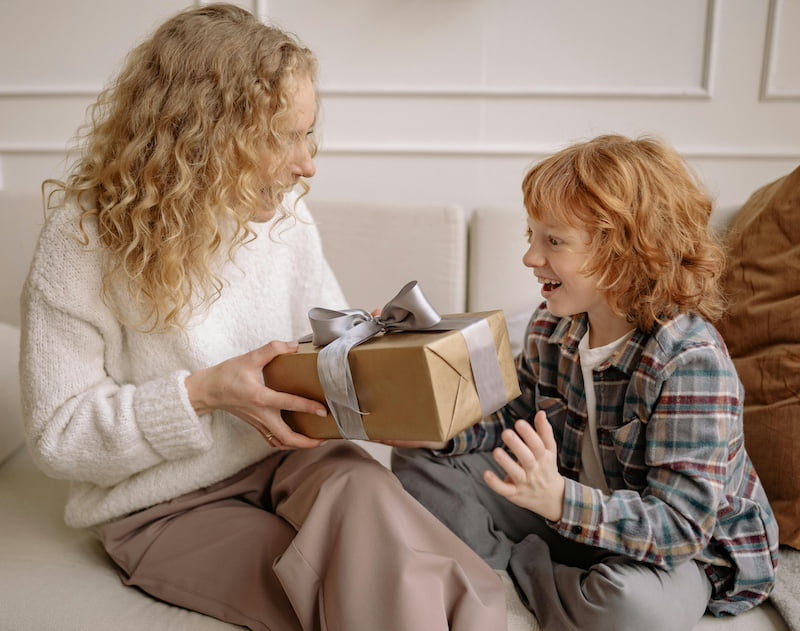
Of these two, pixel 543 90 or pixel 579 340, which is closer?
pixel 579 340

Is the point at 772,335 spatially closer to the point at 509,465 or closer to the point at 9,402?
the point at 509,465

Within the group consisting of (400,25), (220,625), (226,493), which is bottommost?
(220,625)

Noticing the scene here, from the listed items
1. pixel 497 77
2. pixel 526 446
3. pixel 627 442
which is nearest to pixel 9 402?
pixel 526 446

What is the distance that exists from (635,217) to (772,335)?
38 centimetres

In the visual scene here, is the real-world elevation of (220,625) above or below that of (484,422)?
below

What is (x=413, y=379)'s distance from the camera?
34.4 inches

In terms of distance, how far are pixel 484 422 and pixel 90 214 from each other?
718mm

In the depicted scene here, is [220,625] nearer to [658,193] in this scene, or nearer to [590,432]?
[590,432]

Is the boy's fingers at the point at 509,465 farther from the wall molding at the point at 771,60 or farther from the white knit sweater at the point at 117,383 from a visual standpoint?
the wall molding at the point at 771,60

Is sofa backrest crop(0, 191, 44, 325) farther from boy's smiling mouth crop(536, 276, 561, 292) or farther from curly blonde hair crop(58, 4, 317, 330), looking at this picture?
boy's smiling mouth crop(536, 276, 561, 292)

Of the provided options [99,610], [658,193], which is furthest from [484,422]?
[99,610]

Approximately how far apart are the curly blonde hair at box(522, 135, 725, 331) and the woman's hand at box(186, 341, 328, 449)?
0.44m

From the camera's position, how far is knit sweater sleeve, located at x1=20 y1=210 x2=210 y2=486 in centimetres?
106

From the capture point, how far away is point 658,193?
1072 mm
